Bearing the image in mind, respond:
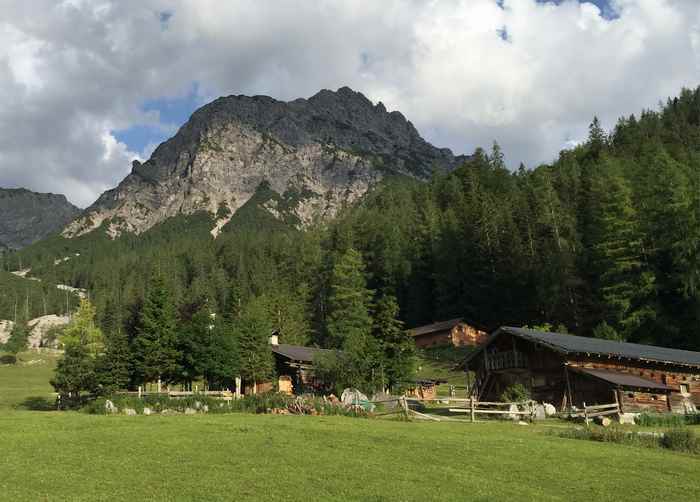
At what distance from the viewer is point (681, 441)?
22.2m

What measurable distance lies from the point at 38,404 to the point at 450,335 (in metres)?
51.1

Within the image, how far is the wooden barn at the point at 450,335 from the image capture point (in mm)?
79938

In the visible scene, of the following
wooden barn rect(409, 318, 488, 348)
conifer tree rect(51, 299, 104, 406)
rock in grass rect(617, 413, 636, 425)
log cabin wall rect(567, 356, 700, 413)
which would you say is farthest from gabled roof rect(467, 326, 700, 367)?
wooden barn rect(409, 318, 488, 348)

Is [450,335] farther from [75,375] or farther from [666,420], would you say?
[75,375]

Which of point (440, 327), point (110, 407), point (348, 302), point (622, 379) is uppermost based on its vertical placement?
point (348, 302)

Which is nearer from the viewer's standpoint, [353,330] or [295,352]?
[295,352]

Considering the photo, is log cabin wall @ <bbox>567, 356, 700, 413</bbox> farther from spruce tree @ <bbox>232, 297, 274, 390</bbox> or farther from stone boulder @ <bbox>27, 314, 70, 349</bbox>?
stone boulder @ <bbox>27, 314, 70, 349</bbox>

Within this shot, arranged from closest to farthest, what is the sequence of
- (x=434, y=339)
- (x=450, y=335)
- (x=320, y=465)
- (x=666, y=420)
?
(x=320, y=465) → (x=666, y=420) → (x=450, y=335) → (x=434, y=339)

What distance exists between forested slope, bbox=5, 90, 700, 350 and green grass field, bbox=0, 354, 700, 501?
38.1m

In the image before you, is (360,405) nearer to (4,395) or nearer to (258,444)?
(258,444)

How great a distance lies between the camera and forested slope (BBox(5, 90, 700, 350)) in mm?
57875

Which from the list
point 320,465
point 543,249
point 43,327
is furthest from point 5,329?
point 320,465

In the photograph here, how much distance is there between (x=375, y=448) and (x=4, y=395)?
52959mm

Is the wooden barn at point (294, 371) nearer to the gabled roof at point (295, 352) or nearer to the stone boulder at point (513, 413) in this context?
the gabled roof at point (295, 352)
